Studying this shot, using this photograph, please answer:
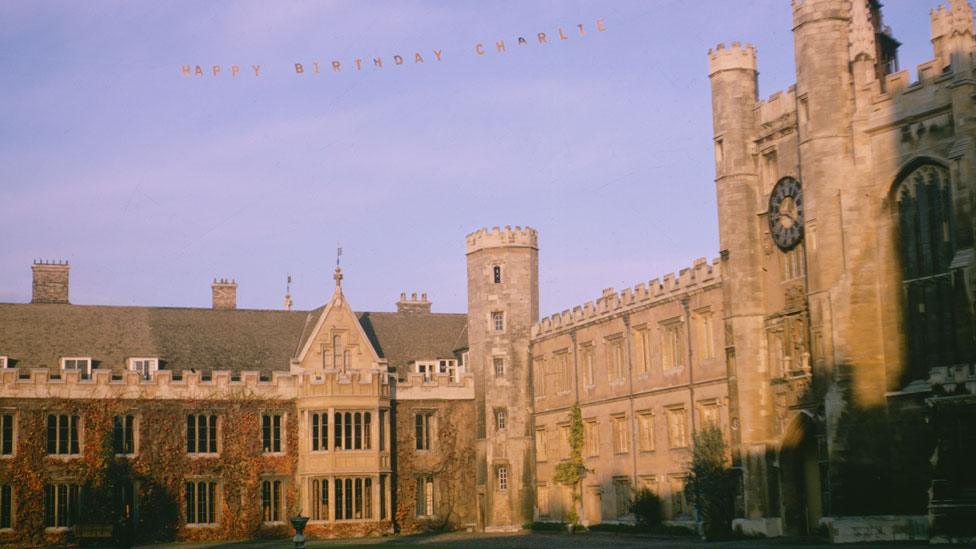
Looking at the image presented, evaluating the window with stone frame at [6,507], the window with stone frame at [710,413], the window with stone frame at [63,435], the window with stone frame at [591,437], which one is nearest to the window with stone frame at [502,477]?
the window with stone frame at [591,437]

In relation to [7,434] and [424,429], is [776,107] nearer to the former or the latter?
[424,429]

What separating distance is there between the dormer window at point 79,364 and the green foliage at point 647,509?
2600 centimetres

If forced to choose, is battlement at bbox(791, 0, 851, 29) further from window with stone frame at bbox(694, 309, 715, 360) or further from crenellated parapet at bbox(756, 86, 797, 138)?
window with stone frame at bbox(694, 309, 715, 360)

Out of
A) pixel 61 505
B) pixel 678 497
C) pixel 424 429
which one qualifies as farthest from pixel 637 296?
pixel 61 505

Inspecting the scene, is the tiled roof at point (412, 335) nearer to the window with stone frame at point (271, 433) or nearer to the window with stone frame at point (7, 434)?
the window with stone frame at point (271, 433)

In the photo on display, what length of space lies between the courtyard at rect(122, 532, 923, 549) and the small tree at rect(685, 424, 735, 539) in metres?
0.96

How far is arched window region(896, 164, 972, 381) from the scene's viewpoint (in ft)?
127

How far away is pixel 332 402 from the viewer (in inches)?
2458

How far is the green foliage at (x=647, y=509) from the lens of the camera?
5459 cm

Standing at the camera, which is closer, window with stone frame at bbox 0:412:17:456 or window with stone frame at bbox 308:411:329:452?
window with stone frame at bbox 0:412:17:456

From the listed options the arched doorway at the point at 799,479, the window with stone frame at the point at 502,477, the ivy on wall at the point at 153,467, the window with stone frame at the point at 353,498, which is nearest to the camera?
the arched doorway at the point at 799,479

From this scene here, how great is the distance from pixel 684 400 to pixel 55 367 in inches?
1155

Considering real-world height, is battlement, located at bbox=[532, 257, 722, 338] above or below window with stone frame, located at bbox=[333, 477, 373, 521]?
above

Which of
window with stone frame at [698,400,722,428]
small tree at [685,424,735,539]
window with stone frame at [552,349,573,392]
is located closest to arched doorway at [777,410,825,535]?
small tree at [685,424,735,539]
